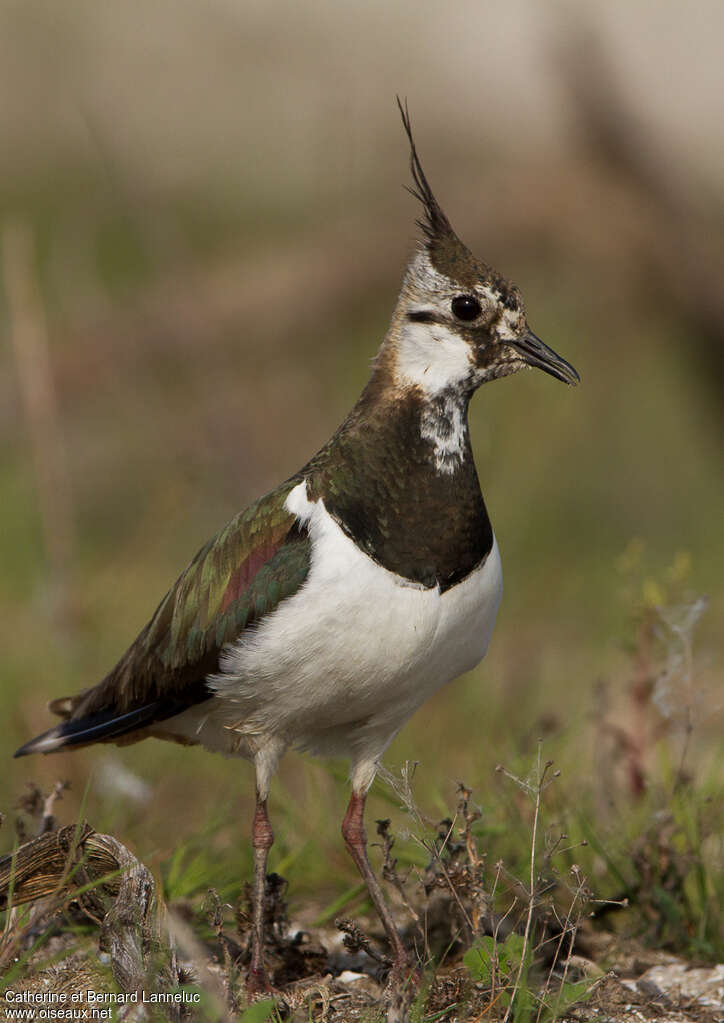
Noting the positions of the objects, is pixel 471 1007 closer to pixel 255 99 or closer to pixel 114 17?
pixel 255 99

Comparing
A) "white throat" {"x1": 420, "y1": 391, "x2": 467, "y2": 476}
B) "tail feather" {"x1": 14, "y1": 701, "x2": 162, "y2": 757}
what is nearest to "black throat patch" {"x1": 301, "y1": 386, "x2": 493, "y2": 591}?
"white throat" {"x1": 420, "y1": 391, "x2": 467, "y2": 476}

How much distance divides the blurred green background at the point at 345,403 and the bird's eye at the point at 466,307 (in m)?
1.06

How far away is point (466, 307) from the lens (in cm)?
312

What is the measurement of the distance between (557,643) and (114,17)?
859cm

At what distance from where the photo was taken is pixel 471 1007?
2.67 metres

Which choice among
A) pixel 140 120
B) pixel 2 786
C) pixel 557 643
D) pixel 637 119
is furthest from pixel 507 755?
pixel 140 120

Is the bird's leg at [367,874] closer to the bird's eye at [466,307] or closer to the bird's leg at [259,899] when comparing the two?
the bird's leg at [259,899]

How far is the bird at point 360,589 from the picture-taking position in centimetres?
282

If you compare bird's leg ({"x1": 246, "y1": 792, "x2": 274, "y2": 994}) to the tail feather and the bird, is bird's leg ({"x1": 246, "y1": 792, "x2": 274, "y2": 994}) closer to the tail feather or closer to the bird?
the bird

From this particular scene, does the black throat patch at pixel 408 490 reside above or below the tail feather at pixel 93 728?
above

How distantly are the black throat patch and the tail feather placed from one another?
0.74 m

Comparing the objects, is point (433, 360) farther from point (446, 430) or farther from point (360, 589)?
point (360, 589)

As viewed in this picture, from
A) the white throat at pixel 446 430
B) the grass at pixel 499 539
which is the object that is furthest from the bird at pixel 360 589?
the grass at pixel 499 539

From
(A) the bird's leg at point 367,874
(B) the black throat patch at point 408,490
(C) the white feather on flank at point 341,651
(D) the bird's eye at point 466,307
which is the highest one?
(D) the bird's eye at point 466,307
